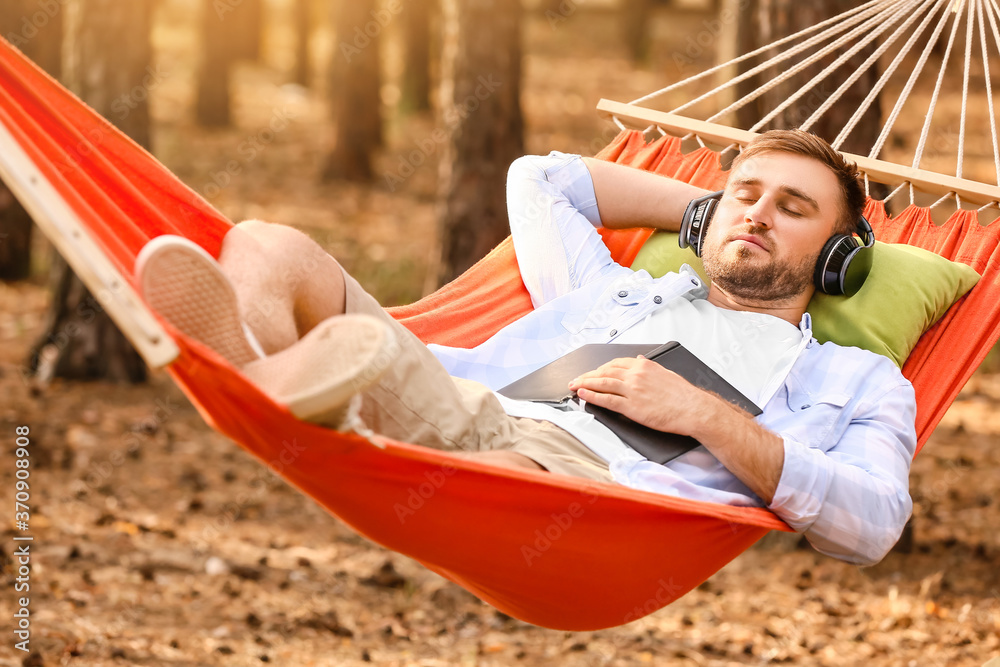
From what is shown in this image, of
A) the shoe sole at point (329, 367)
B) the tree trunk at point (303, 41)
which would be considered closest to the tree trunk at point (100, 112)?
the shoe sole at point (329, 367)

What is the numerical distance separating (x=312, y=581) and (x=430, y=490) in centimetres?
147

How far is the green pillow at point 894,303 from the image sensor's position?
7.09 ft

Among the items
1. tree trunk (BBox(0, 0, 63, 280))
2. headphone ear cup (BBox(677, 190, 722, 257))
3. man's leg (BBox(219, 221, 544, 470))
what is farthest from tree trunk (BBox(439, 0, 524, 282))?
man's leg (BBox(219, 221, 544, 470))

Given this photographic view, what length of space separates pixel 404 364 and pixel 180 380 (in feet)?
1.23

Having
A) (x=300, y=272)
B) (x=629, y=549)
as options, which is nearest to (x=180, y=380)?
(x=300, y=272)

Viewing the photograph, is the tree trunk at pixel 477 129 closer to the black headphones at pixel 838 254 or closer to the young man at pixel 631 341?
the young man at pixel 631 341

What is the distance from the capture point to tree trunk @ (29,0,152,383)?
4.11m

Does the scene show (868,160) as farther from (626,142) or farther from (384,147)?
(384,147)

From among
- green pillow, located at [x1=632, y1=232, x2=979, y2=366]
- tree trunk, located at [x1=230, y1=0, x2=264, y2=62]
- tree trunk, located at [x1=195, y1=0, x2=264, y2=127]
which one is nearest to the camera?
green pillow, located at [x1=632, y1=232, x2=979, y2=366]

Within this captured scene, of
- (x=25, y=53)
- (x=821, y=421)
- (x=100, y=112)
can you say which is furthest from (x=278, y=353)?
(x=25, y=53)

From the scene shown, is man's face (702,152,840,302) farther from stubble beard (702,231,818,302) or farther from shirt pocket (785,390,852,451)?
shirt pocket (785,390,852,451)

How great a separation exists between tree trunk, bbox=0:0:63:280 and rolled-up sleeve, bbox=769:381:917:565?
14.8ft

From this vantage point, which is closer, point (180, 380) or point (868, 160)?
point (180, 380)

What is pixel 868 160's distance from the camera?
2539mm
